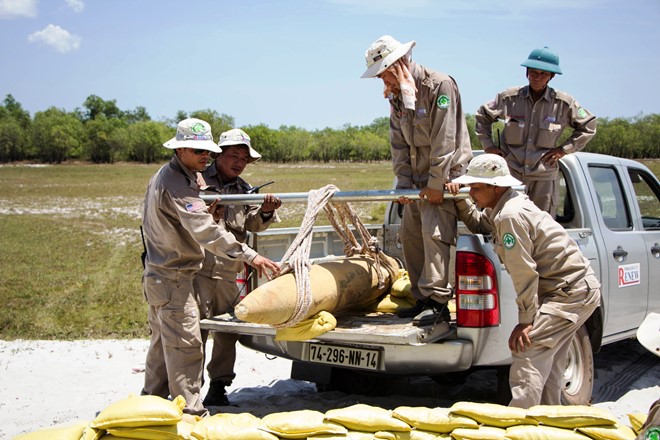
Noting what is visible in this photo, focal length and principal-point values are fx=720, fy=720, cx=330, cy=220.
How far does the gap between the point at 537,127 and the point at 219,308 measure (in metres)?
2.86

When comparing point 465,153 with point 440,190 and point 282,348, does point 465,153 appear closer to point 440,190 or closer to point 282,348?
point 440,190

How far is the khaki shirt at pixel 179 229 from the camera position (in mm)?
4512

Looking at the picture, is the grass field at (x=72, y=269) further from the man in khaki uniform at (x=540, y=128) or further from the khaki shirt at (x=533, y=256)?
the khaki shirt at (x=533, y=256)

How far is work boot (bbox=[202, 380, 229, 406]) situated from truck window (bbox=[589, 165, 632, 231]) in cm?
322

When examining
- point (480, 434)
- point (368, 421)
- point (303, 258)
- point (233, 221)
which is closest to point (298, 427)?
point (368, 421)

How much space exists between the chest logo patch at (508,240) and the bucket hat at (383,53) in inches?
56.6

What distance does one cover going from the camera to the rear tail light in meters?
4.33

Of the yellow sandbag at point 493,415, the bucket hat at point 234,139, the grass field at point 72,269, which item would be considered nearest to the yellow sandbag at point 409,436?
the yellow sandbag at point 493,415

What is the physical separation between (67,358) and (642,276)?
206 inches

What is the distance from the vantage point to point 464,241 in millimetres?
4398

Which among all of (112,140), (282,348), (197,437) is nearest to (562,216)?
(282,348)

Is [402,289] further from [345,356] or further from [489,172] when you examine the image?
[489,172]

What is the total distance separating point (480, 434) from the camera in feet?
11.5

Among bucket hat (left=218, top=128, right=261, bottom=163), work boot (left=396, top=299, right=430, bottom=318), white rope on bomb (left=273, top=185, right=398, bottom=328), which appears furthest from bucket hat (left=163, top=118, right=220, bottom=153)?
work boot (left=396, top=299, right=430, bottom=318)
